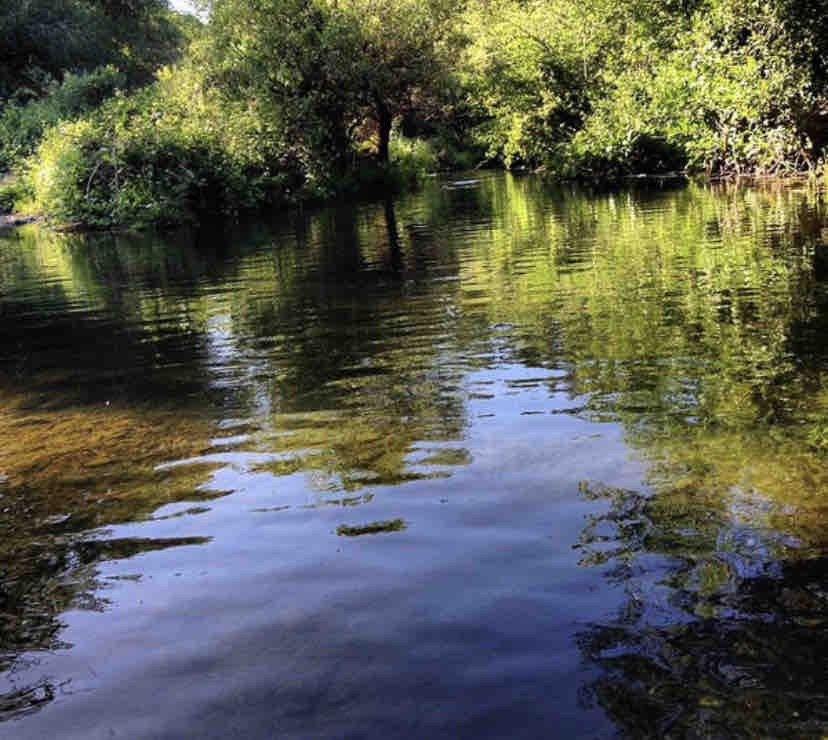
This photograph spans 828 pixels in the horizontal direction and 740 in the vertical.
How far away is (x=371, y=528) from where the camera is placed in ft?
13.0

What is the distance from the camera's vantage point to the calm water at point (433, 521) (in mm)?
2648

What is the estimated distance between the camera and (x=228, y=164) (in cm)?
2845

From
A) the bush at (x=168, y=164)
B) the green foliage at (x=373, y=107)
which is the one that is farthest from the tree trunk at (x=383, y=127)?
the bush at (x=168, y=164)

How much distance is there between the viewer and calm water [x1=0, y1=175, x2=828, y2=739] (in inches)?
104

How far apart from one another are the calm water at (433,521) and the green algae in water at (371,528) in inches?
0.7

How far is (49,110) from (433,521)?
39.6 metres

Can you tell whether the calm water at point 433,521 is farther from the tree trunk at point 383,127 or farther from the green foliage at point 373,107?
the tree trunk at point 383,127

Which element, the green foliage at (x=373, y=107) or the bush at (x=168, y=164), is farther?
the bush at (x=168, y=164)

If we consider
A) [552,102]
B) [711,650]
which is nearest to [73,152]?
[552,102]

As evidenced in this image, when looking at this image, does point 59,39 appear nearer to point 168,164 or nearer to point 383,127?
point 383,127

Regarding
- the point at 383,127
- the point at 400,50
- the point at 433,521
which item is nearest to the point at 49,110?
the point at 383,127

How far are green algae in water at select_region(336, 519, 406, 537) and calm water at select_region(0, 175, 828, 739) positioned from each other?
0.02 metres

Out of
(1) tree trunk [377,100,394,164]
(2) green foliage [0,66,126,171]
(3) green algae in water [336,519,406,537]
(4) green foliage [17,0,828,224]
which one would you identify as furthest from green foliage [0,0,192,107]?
(3) green algae in water [336,519,406,537]

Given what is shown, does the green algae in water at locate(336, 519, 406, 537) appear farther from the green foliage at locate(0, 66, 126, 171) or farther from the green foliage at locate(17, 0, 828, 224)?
the green foliage at locate(0, 66, 126, 171)
